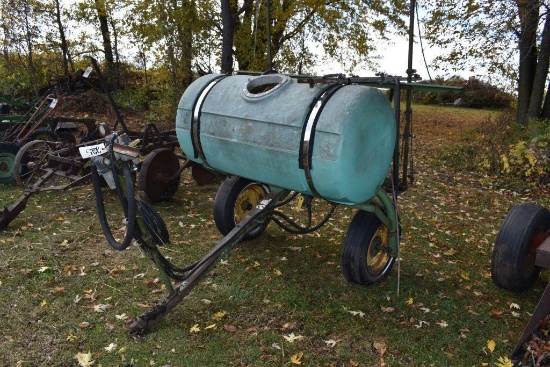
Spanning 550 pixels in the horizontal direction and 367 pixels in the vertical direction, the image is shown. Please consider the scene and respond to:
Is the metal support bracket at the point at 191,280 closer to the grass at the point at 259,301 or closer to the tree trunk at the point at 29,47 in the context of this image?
the grass at the point at 259,301

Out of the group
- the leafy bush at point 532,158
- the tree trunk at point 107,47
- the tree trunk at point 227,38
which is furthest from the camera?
the tree trunk at point 107,47

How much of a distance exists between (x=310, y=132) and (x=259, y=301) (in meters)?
1.76

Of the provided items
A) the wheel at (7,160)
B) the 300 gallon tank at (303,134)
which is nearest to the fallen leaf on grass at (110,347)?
the 300 gallon tank at (303,134)

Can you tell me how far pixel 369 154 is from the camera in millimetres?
3984

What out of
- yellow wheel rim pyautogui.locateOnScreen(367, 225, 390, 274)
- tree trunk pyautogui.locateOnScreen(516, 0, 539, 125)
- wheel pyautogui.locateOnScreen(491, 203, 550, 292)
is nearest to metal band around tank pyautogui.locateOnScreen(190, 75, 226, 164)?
yellow wheel rim pyautogui.locateOnScreen(367, 225, 390, 274)

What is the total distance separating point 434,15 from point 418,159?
→ 4.43m

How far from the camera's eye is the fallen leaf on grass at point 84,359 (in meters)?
3.59

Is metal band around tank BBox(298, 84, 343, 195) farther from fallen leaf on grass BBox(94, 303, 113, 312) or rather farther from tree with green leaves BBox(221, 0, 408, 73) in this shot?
tree with green leaves BBox(221, 0, 408, 73)

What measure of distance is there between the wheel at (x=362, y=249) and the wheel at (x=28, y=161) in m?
5.15

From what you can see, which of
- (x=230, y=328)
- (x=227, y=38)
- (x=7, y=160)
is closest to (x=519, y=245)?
(x=230, y=328)

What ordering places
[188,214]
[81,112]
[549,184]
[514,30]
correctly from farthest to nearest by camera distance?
[81,112], [514,30], [549,184], [188,214]

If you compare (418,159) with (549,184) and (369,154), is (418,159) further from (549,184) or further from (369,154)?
(369,154)

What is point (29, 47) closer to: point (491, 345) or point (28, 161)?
point (28, 161)

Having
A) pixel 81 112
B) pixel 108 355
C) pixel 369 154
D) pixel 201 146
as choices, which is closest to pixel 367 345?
pixel 369 154
